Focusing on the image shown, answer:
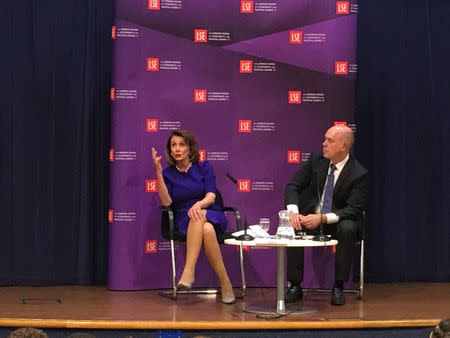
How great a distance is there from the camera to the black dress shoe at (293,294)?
18.0 ft

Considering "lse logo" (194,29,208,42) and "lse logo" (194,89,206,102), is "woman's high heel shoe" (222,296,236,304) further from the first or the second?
"lse logo" (194,29,208,42)

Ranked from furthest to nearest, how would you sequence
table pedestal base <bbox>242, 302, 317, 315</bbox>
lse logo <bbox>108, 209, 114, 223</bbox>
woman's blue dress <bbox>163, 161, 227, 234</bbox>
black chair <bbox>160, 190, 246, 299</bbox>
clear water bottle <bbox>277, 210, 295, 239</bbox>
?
lse logo <bbox>108, 209, 114, 223</bbox> → woman's blue dress <bbox>163, 161, 227, 234</bbox> → black chair <bbox>160, 190, 246, 299</bbox> → table pedestal base <bbox>242, 302, 317, 315</bbox> → clear water bottle <bbox>277, 210, 295, 239</bbox>

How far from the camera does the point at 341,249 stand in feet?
17.4

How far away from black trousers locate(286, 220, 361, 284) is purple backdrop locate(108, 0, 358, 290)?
57 centimetres

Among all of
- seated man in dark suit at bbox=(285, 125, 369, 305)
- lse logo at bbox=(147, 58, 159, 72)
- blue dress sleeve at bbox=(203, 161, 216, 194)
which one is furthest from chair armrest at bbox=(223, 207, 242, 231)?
lse logo at bbox=(147, 58, 159, 72)

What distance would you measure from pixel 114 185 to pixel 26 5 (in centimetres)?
160

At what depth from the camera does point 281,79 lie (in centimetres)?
600

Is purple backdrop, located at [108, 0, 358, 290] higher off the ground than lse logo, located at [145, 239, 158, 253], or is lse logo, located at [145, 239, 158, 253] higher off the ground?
purple backdrop, located at [108, 0, 358, 290]

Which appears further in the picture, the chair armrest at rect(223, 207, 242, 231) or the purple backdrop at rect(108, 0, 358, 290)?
the purple backdrop at rect(108, 0, 358, 290)

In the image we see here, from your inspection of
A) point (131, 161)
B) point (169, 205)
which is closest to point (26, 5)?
point (131, 161)

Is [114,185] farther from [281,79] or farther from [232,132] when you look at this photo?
[281,79]

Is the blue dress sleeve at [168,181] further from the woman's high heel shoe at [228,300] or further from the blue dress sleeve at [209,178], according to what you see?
the woman's high heel shoe at [228,300]

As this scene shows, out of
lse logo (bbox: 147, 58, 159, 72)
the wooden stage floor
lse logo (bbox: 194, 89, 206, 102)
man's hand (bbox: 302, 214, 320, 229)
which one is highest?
lse logo (bbox: 147, 58, 159, 72)

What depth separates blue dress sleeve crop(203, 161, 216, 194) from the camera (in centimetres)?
556
